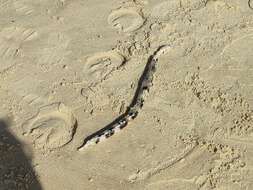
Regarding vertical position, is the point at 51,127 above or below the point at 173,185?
above

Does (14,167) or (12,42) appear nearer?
(14,167)

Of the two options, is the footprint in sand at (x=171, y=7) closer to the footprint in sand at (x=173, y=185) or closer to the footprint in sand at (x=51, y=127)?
the footprint in sand at (x=51, y=127)

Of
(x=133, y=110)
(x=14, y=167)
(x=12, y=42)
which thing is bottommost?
(x=133, y=110)

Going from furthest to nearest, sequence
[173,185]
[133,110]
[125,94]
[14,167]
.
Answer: [125,94] → [133,110] → [14,167] → [173,185]

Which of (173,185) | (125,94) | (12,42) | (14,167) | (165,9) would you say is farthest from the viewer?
(165,9)

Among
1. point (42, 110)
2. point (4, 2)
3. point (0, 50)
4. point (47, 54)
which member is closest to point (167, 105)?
point (42, 110)

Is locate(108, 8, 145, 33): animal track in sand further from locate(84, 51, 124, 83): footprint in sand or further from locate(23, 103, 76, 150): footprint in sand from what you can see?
locate(23, 103, 76, 150): footprint in sand

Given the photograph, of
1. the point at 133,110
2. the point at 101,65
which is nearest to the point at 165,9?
the point at 101,65

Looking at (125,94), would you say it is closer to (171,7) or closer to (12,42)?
(171,7)
